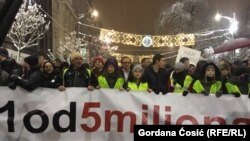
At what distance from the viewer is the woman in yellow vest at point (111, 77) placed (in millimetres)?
6996

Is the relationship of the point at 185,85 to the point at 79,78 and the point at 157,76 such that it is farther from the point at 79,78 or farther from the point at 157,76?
the point at 79,78

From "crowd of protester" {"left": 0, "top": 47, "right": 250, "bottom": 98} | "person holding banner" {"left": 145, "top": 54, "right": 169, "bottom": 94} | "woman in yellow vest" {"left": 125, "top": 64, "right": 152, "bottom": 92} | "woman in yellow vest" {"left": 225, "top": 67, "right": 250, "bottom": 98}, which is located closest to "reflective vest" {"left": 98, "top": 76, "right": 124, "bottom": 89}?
"crowd of protester" {"left": 0, "top": 47, "right": 250, "bottom": 98}

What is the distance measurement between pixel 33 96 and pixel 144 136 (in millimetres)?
2108

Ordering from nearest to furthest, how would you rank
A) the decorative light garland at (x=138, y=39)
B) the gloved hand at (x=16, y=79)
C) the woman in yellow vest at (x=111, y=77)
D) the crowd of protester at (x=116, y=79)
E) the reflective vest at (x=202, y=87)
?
the gloved hand at (x=16, y=79), the crowd of protester at (x=116, y=79), the reflective vest at (x=202, y=87), the woman in yellow vest at (x=111, y=77), the decorative light garland at (x=138, y=39)

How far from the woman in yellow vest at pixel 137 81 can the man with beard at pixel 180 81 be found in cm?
54

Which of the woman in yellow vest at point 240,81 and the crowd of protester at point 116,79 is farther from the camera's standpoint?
the woman in yellow vest at point 240,81

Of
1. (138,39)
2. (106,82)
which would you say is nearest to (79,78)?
(106,82)

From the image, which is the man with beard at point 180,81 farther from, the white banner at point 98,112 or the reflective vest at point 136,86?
the reflective vest at point 136,86

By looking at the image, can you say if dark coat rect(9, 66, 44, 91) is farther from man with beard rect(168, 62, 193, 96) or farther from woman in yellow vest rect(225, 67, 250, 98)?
woman in yellow vest rect(225, 67, 250, 98)

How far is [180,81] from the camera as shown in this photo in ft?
24.6

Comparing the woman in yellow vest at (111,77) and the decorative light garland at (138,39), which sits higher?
the decorative light garland at (138,39)

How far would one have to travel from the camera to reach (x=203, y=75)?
6.99 meters

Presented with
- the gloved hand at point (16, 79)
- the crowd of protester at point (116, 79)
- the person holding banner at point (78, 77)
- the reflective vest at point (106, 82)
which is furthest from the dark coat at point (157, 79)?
the gloved hand at point (16, 79)

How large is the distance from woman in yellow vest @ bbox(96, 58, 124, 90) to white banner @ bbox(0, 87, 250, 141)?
289 millimetres
